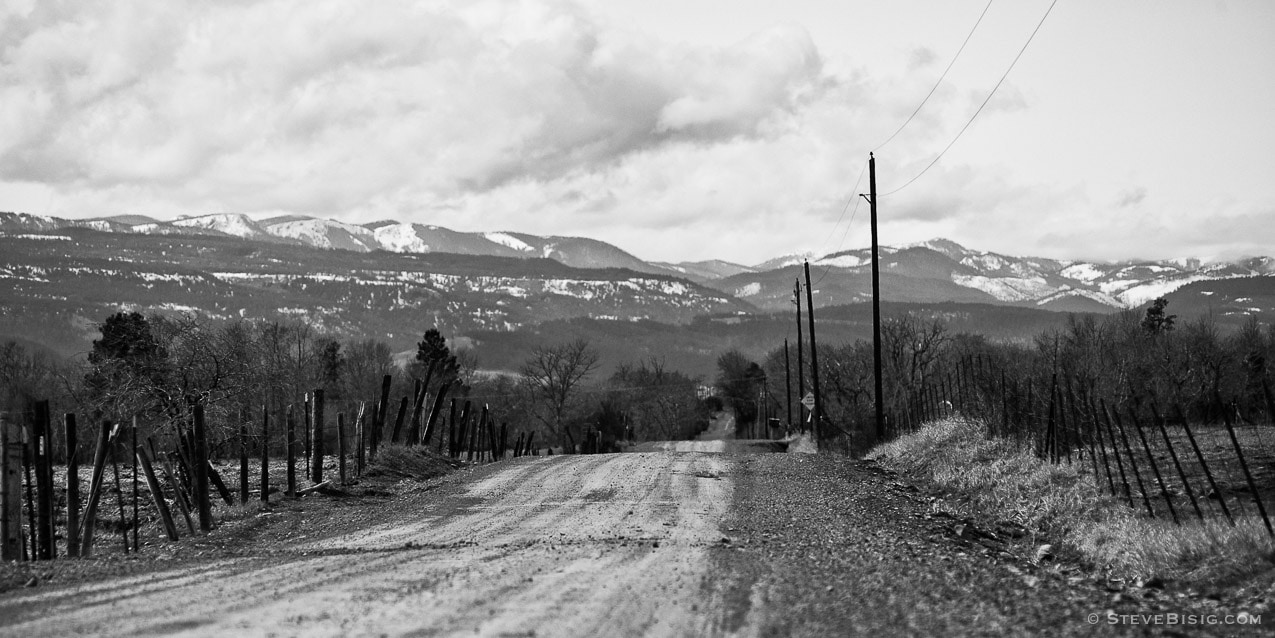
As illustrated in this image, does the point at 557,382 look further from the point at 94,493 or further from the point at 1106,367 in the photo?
the point at 94,493

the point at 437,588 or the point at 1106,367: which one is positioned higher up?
the point at 437,588

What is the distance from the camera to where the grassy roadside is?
423 inches

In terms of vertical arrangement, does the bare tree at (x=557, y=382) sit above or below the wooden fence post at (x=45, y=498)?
below

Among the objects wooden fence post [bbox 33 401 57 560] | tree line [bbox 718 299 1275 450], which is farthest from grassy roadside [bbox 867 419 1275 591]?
wooden fence post [bbox 33 401 57 560]

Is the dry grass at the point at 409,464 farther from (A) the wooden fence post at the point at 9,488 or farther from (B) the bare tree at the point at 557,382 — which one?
(B) the bare tree at the point at 557,382

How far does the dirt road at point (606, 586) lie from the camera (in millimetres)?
7969

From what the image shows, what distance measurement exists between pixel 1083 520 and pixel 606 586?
320 inches


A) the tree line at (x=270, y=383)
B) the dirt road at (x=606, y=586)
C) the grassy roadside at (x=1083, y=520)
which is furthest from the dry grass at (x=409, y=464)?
the grassy roadside at (x=1083, y=520)

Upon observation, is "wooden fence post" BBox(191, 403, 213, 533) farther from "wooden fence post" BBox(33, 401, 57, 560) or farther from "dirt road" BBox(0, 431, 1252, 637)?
"dirt road" BBox(0, 431, 1252, 637)

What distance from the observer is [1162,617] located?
8.88m

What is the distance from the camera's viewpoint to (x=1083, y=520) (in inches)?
574

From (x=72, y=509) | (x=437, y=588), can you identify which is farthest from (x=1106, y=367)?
(x=437, y=588)

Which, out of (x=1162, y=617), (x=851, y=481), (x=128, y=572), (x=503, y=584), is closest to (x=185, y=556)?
(x=128, y=572)

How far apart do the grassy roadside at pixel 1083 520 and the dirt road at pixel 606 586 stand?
39.2 inches
